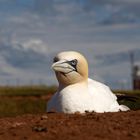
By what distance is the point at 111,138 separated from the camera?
8977 millimetres

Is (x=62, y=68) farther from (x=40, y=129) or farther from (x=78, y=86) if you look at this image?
(x=40, y=129)

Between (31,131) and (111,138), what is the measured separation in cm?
148

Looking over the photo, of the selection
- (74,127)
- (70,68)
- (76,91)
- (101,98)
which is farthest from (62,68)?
(74,127)

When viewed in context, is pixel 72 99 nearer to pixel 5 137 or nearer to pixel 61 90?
pixel 61 90

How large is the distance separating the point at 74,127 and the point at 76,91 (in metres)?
3.82

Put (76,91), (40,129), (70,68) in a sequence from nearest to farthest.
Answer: (40,129)
(76,91)
(70,68)

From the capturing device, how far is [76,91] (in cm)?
1364

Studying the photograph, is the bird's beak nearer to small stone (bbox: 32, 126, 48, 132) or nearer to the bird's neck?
the bird's neck

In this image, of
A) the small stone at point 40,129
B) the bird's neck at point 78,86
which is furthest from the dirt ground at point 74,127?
the bird's neck at point 78,86

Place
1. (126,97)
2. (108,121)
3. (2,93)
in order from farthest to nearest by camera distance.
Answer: (2,93)
(126,97)
(108,121)

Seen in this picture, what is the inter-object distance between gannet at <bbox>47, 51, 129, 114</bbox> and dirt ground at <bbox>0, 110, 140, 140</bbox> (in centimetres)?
173

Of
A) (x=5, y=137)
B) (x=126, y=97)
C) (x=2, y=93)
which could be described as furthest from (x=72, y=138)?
(x=2, y=93)

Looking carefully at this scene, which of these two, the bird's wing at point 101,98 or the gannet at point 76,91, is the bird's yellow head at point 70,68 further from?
the bird's wing at point 101,98

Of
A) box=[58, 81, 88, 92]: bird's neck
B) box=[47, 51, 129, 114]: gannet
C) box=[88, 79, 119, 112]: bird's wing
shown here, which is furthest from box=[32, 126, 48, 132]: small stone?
box=[58, 81, 88, 92]: bird's neck
